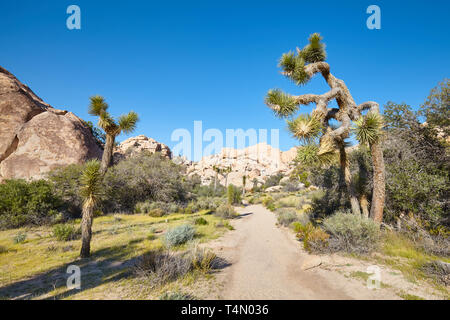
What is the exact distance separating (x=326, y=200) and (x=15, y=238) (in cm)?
1707

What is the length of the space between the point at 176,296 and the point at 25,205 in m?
14.8

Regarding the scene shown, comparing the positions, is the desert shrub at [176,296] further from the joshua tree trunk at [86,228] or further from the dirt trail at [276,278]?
the joshua tree trunk at [86,228]

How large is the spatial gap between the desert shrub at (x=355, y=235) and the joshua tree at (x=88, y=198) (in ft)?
30.1

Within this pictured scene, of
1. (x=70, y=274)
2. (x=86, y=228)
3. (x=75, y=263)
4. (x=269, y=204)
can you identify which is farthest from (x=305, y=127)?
(x=269, y=204)

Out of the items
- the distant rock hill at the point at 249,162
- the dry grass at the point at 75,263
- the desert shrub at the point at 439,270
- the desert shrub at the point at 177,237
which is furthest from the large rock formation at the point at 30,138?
the distant rock hill at the point at 249,162

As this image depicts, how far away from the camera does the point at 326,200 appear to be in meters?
11.4

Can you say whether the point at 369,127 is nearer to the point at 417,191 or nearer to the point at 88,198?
the point at 417,191

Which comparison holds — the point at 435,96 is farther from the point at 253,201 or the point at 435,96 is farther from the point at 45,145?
the point at 45,145

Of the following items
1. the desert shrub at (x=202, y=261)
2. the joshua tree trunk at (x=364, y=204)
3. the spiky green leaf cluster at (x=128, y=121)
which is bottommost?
the desert shrub at (x=202, y=261)

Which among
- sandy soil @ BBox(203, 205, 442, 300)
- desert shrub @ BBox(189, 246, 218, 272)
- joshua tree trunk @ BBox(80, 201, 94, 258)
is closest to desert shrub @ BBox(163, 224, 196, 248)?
sandy soil @ BBox(203, 205, 442, 300)

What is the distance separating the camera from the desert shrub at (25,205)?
11008 millimetres

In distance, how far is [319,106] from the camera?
714 cm
